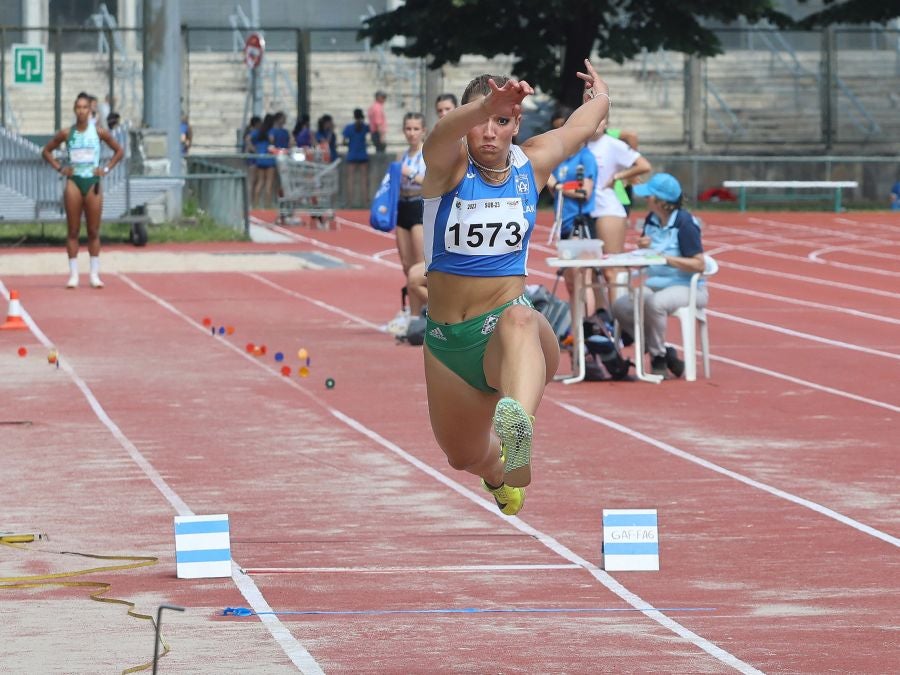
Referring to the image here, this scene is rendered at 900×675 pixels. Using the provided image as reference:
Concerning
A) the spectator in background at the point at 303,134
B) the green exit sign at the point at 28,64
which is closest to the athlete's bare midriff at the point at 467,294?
the green exit sign at the point at 28,64

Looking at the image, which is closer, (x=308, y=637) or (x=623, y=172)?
(x=308, y=637)

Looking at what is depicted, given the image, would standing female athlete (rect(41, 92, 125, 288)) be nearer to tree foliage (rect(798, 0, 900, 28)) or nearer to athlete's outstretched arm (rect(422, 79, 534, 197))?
athlete's outstretched arm (rect(422, 79, 534, 197))

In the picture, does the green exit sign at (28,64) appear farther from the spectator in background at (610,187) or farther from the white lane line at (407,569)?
the white lane line at (407,569)

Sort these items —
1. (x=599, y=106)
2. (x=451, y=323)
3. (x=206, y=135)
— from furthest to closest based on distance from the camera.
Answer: (x=206, y=135), (x=599, y=106), (x=451, y=323)

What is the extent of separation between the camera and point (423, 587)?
8.05m

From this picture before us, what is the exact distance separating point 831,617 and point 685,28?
32883 millimetres

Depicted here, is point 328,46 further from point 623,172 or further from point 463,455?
point 463,455

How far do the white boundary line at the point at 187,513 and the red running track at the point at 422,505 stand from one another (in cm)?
2

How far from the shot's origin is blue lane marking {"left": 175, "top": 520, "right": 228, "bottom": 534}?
799 centimetres

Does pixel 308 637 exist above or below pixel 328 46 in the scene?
below

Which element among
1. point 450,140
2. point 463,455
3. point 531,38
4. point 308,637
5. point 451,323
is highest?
point 531,38

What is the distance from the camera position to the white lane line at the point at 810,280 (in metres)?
23.1

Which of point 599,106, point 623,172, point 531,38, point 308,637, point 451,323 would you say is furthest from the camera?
point 531,38

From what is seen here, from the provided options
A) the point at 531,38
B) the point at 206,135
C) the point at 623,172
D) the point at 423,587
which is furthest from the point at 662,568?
the point at 206,135
